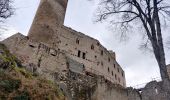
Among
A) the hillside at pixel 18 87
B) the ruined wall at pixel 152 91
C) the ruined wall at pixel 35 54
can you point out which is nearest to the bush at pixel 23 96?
the hillside at pixel 18 87

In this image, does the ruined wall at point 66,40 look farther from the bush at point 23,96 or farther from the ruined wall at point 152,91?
the bush at point 23,96

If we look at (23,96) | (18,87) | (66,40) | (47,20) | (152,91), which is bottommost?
(23,96)

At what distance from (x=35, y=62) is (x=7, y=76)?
6771 mm

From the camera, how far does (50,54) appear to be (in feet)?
55.9

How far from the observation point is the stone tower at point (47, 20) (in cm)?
2233

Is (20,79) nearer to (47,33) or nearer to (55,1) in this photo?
(47,33)

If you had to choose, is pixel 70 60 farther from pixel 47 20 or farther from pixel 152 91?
pixel 152 91

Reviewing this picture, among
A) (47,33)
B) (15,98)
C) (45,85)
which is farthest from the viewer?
(47,33)

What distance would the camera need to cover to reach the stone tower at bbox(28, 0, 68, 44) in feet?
73.3

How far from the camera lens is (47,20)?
2353 cm

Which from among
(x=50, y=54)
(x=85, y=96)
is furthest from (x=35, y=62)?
(x=85, y=96)

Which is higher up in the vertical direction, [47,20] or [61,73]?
[47,20]

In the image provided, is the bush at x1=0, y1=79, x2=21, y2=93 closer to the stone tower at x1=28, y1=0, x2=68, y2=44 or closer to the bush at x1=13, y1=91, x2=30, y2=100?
the bush at x1=13, y1=91, x2=30, y2=100

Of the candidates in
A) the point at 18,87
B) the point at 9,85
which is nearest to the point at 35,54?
the point at 18,87
